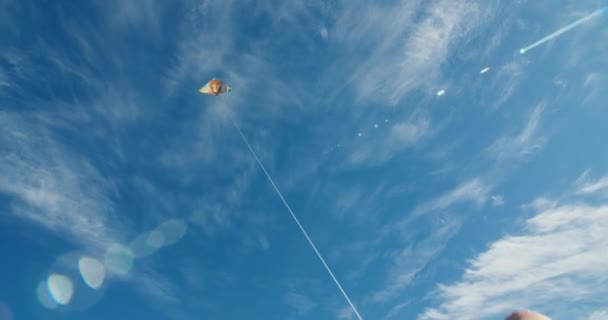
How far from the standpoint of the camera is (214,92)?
16.0 metres

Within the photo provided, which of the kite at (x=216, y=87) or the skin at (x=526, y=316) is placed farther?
the kite at (x=216, y=87)

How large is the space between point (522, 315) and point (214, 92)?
50.6 ft

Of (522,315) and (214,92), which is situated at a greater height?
(214,92)

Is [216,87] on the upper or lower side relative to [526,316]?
upper

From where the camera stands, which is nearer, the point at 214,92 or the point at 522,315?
the point at 522,315

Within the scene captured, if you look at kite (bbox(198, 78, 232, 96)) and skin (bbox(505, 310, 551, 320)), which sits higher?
kite (bbox(198, 78, 232, 96))

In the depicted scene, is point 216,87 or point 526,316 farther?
point 216,87

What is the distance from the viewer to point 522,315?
3.65 meters

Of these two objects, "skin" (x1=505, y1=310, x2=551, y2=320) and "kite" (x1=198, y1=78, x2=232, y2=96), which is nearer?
"skin" (x1=505, y1=310, x2=551, y2=320)

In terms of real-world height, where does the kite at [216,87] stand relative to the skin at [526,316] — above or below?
above
